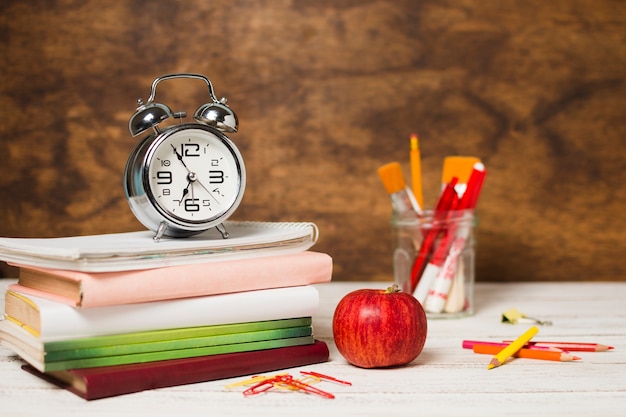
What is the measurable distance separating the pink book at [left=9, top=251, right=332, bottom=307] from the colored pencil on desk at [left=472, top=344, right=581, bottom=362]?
9.8 inches

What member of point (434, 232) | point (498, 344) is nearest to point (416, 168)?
point (434, 232)

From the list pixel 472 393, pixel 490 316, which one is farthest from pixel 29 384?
pixel 490 316

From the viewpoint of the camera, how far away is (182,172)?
1101 millimetres

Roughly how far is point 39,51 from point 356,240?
838 millimetres

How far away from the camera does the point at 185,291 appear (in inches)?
40.2

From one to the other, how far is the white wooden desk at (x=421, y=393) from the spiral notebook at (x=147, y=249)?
0.50 ft

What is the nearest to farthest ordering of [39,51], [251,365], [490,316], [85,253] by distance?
[85,253]
[251,365]
[490,316]
[39,51]

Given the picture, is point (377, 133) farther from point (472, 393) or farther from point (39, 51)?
point (472, 393)

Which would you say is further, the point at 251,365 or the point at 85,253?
the point at 251,365

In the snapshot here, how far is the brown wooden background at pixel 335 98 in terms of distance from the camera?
6.07 feet

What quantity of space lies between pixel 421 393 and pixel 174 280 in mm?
328

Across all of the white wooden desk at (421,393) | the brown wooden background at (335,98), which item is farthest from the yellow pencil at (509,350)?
the brown wooden background at (335,98)

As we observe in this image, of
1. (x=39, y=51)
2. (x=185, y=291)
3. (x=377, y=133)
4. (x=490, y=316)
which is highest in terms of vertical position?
(x=39, y=51)

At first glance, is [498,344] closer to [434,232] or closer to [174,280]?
[434,232]
